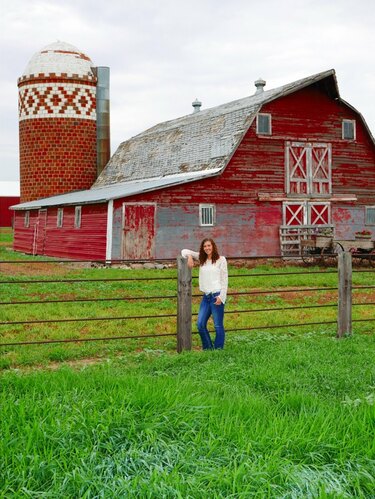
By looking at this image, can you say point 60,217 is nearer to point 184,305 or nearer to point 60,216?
point 60,216

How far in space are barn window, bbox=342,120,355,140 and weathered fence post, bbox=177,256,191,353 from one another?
802 inches

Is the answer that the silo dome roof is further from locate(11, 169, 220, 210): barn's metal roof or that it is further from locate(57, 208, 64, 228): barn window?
locate(57, 208, 64, 228): barn window

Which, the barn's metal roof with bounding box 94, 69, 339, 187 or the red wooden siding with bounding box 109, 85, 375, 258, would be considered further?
the barn's metal roof with bounding box 94, 69, 339, 187

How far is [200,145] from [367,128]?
21.7 feet

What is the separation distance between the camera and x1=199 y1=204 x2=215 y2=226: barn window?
2507 centimetres

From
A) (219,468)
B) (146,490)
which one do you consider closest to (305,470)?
(219,468)

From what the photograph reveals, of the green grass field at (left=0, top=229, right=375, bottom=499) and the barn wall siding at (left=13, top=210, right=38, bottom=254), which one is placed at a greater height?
the barn wall siding at (left=13, top=210, right=38, bottom=254)

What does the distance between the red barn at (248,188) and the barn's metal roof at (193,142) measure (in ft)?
0.20

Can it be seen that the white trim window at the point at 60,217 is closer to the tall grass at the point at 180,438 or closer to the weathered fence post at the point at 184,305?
the weathered fence post at the point at 184,305

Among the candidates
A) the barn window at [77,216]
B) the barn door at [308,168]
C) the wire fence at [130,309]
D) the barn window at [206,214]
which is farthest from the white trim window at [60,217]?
the wire fence at [130,309]

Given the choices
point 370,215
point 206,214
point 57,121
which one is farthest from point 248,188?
Result: point 57,121

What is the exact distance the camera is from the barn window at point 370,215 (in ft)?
94.1

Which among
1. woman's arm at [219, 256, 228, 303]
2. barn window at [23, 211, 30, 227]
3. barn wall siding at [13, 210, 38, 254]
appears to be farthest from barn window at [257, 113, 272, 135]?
woman's arm at [219, 256, 228, 303]

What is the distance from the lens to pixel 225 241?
25656mm
